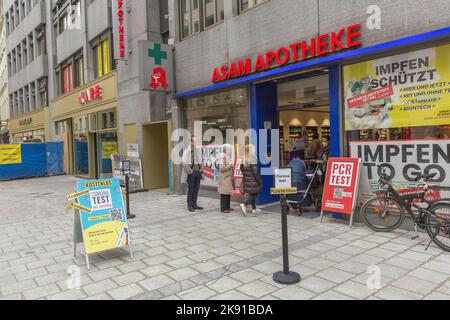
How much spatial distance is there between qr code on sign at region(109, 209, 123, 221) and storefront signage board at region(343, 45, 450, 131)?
4.64 meters

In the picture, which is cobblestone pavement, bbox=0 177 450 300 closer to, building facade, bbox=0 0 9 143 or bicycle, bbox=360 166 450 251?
bicycle, bbox=360 166 450 251

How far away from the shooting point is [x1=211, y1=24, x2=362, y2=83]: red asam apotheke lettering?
21.8 feet

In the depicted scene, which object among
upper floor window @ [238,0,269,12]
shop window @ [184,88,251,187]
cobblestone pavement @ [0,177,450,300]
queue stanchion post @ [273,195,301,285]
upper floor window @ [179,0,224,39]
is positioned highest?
upper floor window @ [179,0,224,39]

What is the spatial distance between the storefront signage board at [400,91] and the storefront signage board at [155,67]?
613cm

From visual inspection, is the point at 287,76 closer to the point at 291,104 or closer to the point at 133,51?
the point at 291,104

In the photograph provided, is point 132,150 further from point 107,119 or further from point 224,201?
point 224,201

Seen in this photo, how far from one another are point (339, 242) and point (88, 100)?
1486 centimetres

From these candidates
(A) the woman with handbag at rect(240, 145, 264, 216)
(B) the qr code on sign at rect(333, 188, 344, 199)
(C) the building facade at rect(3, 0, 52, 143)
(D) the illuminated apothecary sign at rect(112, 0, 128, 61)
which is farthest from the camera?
(C) the building facade at rect(3, 0, 52, 143)

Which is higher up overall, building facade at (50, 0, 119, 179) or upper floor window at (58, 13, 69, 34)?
upper floor window at (58, 13, 69, 34)

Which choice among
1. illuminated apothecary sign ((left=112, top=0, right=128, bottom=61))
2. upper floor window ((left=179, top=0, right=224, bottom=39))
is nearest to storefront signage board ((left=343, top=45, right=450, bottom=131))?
upper floor window ((left=179, top=0, right=224, bottom=39))

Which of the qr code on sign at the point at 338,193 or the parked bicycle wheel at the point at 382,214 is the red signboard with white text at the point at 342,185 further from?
the parked bicycle wheel at the point at 382,214

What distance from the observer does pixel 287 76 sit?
827 centimetres

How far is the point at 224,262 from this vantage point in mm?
4922

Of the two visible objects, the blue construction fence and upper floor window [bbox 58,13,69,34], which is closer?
the blue construction fence
